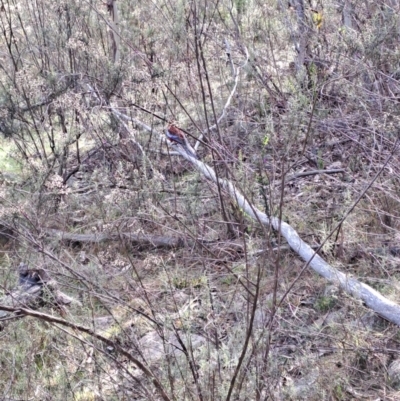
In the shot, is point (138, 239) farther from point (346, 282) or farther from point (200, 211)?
point (346, 282)

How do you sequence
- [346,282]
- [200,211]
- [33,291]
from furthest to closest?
[200,211], [33,291], [346,282]

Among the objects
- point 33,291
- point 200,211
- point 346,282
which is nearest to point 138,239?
point 200,211

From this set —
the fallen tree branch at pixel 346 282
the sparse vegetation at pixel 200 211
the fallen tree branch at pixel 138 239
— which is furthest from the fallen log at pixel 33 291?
the fallen tree branch at pixel 346 282

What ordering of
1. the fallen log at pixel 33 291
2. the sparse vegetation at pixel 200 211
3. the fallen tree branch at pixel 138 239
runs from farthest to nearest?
the fallen tree branch at pixel 138 239
the fallen log at pixel 33 291
the sparse vegetation at pixel 200 211

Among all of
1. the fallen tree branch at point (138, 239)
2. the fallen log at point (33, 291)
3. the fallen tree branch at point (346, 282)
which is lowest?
the fallen tree branch at point (138, 239)

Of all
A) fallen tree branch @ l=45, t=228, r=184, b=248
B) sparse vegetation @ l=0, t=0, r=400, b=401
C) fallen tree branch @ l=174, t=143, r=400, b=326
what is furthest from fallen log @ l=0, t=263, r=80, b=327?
fallen tree branch @ l=174, t=143, r=400, b=326

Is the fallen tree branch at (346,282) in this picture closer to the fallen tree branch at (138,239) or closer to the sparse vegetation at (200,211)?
the sparse vegetation at (200,211)

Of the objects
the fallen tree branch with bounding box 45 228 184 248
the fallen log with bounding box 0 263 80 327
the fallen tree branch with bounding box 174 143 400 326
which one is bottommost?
the fallen tree branch with bounding box 45 228 184 248

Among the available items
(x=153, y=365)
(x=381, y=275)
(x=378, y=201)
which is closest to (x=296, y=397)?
(x=153, y=365)

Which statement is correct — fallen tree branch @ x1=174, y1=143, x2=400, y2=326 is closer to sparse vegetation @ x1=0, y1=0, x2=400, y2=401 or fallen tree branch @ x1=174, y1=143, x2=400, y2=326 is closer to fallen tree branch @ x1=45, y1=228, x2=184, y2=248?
sparse vegetation @ x1=0, y1=0, x2=400, y2=401

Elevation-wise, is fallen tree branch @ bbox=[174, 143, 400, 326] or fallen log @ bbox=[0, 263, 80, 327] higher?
fallen tree branch @ bbox=[174, 143, 400, 326]

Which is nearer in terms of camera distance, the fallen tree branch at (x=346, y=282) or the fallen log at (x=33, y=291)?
the fallen tree branch at (x=346, y=282)

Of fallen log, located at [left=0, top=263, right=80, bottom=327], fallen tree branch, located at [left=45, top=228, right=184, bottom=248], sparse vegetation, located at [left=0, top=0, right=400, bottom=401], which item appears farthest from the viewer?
fallen tree branch, located at [left=45, top=228, right=184, bottom=248]

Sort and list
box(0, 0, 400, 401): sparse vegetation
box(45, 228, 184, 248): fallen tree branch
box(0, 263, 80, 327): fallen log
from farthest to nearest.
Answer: box(45, 228, 184, 248): fallen tree branch
box(0, 263, 80, 327): fallen log
box(0, 0, 400, 401): sparse vegetation
